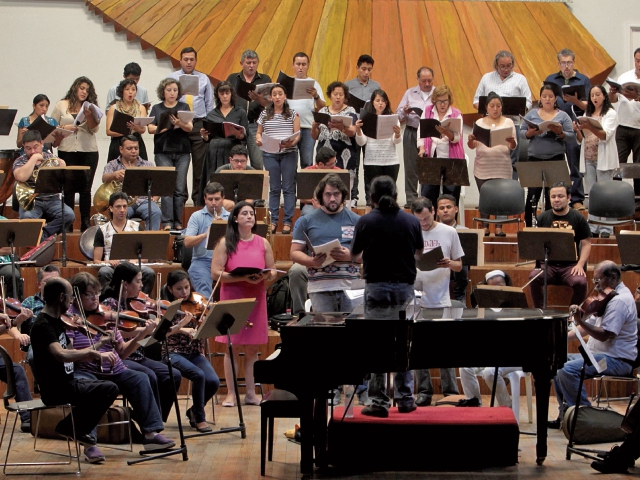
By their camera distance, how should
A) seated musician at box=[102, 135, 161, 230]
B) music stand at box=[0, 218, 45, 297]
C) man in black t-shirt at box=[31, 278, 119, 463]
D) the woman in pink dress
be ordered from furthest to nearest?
seated musician at box=[102, 135, 161, 230], music stand at box=[0, 218, 45, 297], the woman in pink dress, man in black t-shirt at box=[31, 278, 119, 463]

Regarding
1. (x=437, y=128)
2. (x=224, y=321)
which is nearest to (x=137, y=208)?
(x=437, y=128)

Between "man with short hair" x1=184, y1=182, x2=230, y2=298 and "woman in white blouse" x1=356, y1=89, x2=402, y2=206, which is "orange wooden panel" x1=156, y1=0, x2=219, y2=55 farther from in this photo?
"man with short hair" x1=184, y1=182, x2=230, y2=298

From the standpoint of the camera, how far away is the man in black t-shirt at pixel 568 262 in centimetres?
836

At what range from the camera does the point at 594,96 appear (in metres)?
9.95

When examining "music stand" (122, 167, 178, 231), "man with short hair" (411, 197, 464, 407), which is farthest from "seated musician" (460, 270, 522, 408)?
"music stand" (122, 167, 178, 231)

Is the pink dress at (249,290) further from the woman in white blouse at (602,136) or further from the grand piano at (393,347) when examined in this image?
the woman in white blouse at (602,136)

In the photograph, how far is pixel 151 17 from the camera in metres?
11.9

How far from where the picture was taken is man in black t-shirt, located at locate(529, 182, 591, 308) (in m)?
8.36

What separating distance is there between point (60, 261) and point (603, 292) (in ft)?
15.7

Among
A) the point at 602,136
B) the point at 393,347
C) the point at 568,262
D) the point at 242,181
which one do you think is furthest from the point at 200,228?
the point at 602,136

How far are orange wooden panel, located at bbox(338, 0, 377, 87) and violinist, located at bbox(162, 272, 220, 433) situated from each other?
5.34 m

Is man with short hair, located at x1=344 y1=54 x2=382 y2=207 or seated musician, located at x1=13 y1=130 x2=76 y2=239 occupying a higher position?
man with short hair, located at x1=344 y1=54 x2=382 y2=207

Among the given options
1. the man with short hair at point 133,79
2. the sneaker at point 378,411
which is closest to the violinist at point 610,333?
the sneaker at point 378,411

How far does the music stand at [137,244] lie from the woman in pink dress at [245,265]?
0.73 meters
